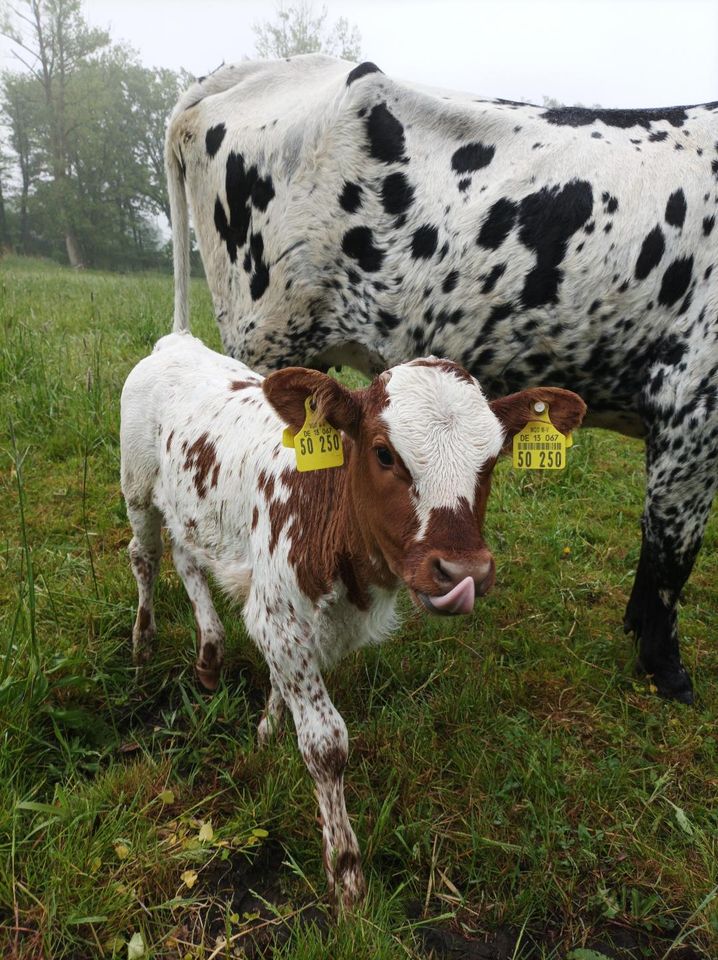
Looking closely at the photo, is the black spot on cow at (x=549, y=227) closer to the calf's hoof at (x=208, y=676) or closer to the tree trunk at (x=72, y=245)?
the calf's hoof at (x=208, y=676)

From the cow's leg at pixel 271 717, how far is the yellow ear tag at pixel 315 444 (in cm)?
102

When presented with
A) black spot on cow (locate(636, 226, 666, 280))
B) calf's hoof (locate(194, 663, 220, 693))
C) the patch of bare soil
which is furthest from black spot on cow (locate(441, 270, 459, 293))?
the patch of bare soil

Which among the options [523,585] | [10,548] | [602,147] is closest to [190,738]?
[10,548]

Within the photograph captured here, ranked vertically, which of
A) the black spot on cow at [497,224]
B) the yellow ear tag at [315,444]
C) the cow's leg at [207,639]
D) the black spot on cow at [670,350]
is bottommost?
the cow's leg at [207,639]

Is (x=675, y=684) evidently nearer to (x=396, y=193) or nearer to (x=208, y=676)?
(x=208, y=676)

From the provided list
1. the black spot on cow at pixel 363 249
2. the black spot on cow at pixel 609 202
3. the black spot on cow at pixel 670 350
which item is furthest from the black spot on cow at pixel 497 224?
the black spot on cow at pixel 670 350

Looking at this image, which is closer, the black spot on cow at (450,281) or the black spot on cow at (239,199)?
the black spot on cow at (450,281)

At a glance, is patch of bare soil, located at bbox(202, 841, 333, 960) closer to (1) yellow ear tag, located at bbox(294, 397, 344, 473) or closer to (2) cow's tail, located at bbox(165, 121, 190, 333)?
(1) yellow ear tag, located at bbox(294, 397, 344, 473)

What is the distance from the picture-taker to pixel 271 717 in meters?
2.53

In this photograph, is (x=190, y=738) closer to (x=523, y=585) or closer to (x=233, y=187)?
(x=523, y=585)

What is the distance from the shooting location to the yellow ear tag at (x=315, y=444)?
6.21ft

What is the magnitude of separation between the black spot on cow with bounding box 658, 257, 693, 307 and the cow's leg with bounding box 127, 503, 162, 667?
2.54 m

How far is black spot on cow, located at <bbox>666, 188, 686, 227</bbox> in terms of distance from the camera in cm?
265

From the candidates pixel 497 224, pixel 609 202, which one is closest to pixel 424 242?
pixel 497 224
